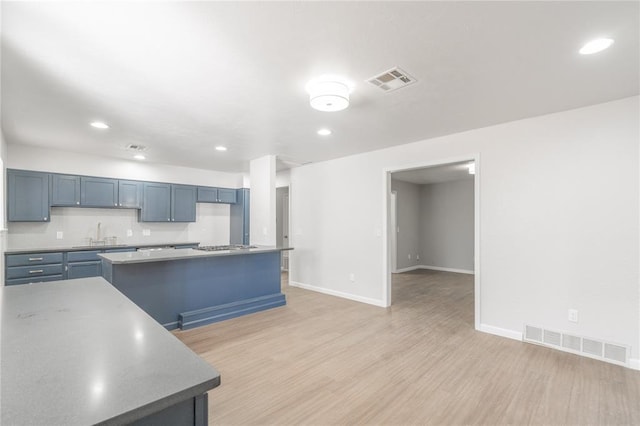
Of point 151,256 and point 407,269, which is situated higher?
point 151,256

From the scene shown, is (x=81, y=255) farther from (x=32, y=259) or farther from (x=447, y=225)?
(x=447, y=225)

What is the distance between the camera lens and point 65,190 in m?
4.80

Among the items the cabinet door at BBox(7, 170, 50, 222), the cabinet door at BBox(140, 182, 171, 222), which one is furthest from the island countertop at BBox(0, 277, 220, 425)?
the cabinet door at BBox(140, 182, 171, 222)

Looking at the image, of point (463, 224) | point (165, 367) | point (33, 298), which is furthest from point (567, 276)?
point (463, 224)

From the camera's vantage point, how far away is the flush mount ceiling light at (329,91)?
7.87 ft

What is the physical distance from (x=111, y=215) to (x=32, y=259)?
1371 mm

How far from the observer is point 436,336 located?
135 inches

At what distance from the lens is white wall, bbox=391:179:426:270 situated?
25.7ft

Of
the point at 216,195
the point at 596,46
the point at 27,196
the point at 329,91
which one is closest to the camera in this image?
the point at 596,46

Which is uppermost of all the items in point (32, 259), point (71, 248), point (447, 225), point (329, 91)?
point (329, 91)

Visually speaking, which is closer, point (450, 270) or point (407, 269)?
point (450, 270)

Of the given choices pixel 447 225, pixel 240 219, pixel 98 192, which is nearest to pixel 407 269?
pixel 447 225

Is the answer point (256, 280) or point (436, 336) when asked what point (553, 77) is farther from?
point (256, 280)

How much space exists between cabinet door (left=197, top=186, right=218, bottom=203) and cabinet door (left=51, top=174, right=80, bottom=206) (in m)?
2.02
